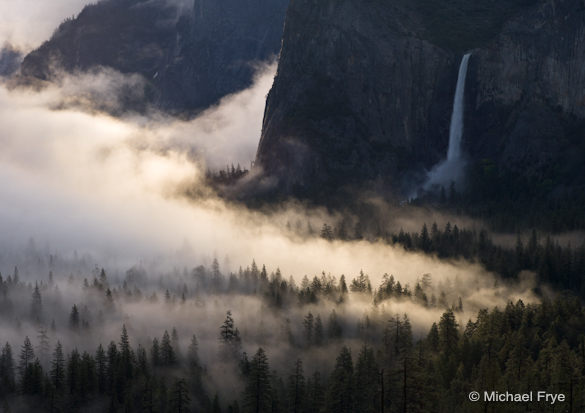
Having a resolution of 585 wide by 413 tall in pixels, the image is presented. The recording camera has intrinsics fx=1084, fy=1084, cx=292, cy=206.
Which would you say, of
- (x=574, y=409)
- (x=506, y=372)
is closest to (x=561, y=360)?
(x=506, y=372)

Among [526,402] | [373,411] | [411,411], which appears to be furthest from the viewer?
[373,411]

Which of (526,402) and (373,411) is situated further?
(373,411)

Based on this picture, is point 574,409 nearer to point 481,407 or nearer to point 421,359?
point 481,407

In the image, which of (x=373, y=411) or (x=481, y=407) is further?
(x=373, y=411)

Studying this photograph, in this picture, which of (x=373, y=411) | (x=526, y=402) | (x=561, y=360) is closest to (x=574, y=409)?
(x=526, y=402)

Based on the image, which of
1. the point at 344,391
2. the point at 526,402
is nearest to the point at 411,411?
the point at 526,402

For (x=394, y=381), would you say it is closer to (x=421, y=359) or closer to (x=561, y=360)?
(x=421, y=359)

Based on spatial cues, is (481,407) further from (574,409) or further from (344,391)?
(344,391)

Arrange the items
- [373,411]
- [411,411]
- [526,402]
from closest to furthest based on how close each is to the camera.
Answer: [411,411] → [526,402] → [373,411]
